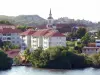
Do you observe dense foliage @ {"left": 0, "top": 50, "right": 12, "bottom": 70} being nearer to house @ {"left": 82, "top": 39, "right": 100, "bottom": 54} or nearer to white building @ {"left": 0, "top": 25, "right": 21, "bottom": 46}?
house @ {"left": 82, "top": 39, "right": 100, "bottom": 54}

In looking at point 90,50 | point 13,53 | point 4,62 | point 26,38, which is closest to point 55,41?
point 90,50

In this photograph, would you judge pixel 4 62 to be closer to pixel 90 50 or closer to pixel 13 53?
pixel 13 53

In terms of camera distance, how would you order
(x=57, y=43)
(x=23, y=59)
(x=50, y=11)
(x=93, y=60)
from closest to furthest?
1. (x=93, y=60)
2. (x=23, y=59)
3. (x=57, y=43)
4. (x=50, y=11)

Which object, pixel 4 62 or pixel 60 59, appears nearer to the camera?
pixel 4 62

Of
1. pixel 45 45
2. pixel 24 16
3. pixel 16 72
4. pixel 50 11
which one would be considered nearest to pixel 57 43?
pixel 45 45

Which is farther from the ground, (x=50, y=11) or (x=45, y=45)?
(x=50, y=11)

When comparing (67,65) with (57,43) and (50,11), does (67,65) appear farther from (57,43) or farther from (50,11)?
(50,11)

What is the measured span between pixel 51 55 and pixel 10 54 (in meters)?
5.70

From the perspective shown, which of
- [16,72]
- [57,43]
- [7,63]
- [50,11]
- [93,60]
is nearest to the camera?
[16,72]

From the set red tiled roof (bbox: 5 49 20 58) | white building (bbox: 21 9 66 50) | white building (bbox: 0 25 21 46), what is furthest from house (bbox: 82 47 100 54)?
white building (bbox: 0 25 21 46)

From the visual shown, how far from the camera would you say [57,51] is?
108 feet

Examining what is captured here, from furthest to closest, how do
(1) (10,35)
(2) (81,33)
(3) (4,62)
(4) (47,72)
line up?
(2) (81,33), (1) (10,35), (3) (4,62), (4) (47,72)

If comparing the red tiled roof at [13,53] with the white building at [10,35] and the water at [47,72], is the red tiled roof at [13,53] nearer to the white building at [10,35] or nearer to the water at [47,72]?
the water at [47,72]

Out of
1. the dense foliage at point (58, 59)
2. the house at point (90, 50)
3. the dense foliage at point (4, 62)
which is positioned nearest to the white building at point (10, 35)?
the house at point (90, 50)
